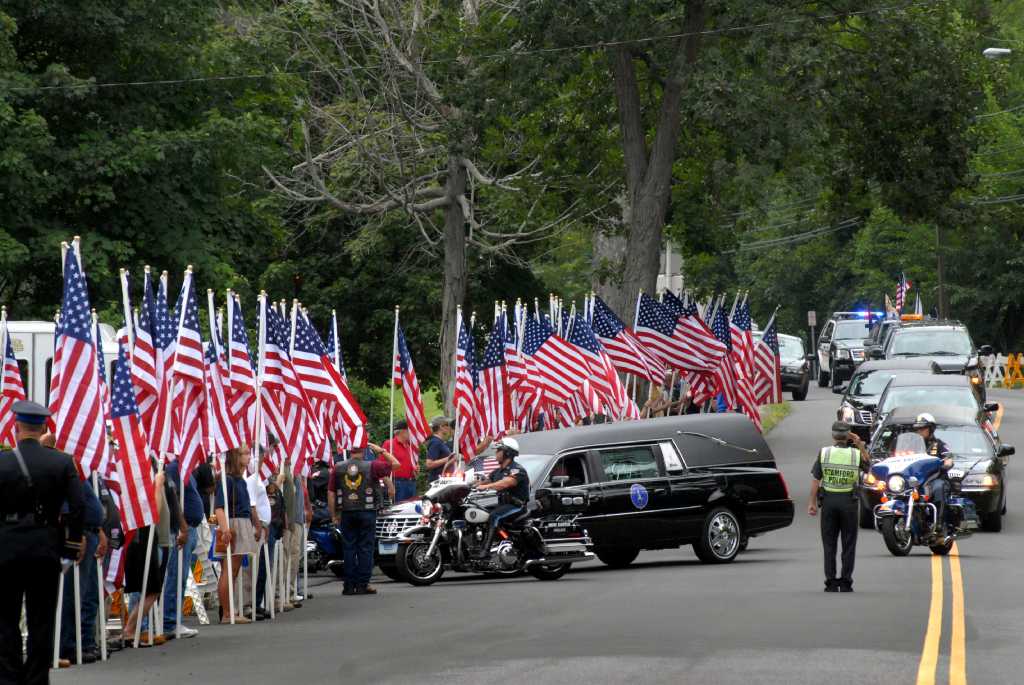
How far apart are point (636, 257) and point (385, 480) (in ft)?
48.1

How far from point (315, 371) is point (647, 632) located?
5.96 metres

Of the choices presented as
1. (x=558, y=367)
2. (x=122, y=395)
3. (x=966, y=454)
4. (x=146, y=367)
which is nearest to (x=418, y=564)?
(x=146, y=367)

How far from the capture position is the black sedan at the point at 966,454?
24.9 m

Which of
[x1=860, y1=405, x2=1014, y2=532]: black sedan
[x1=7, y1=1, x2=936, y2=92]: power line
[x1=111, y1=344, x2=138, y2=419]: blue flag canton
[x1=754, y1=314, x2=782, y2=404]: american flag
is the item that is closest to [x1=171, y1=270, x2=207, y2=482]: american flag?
[x1=111, y1=344, x2=138, y2=419]: blue flag canton

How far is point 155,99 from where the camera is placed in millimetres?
32375

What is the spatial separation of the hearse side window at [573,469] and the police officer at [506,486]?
3.35ft

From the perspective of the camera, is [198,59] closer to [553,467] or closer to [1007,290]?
[553,467]

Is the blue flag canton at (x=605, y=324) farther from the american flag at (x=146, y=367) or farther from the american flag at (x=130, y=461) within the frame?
the american flag at (x=130, y=461)

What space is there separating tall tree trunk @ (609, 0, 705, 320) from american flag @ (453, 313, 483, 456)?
8377mm

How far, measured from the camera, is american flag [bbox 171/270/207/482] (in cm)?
1644

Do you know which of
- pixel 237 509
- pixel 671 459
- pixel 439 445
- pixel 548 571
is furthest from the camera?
pixel 439 445

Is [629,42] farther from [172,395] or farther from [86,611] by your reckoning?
[86,611]

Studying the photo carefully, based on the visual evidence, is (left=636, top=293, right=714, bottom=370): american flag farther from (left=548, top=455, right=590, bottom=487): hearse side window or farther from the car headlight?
(left=548, top=455, right=590, bottom=487): hearse side window

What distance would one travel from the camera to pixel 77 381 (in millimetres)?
14758
